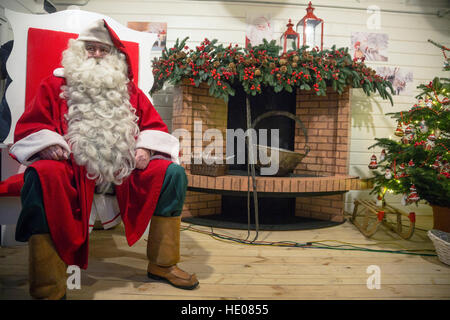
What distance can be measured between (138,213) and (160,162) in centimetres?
26

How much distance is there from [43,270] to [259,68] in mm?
1893

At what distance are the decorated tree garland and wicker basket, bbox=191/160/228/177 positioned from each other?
552 mm

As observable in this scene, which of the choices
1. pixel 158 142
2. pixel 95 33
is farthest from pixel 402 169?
pixel 95 33

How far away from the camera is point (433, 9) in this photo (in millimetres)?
3100

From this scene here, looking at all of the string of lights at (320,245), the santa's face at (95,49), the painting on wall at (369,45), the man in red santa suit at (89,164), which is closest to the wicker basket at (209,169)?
the string of lights at (320,245)

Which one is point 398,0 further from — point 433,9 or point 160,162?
point 160,162

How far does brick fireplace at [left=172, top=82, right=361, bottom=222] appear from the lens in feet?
8.58

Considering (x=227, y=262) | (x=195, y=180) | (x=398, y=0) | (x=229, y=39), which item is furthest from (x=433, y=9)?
(x=227, y=262)

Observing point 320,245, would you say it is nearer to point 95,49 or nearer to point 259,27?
point 95,49

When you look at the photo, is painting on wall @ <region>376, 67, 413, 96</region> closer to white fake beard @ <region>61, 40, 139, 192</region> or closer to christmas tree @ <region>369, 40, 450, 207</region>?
christmas tree @ <region>369, 40, 450, 207</region>

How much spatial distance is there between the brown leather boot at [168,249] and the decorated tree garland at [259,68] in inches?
49.3

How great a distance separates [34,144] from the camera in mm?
1174

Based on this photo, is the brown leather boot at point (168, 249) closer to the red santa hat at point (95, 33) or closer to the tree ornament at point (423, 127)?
the red santa hat at point (95, 33)

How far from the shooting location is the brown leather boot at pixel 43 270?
1.04m
